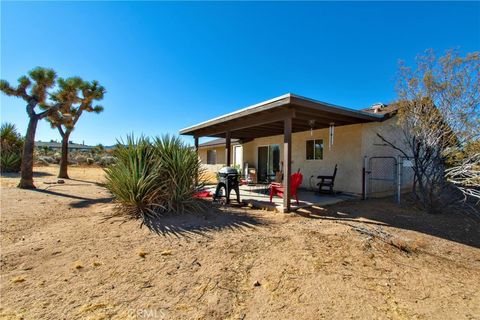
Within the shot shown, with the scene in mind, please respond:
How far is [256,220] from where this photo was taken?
5.12 metres

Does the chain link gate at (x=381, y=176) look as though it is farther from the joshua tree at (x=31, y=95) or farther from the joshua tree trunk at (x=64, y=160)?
the joshua tree trunk at (x=64, y=160)

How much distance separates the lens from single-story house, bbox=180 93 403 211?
570 cm

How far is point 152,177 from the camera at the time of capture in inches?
199

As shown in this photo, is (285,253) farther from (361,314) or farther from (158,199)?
(158,199)

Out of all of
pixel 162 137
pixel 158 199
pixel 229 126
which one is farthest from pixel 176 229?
pixel 229 126

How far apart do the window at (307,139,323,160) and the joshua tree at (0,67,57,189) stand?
1133 centimetres

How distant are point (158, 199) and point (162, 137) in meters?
1.60

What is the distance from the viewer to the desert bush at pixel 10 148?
13.8m

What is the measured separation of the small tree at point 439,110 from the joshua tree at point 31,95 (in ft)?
43.8

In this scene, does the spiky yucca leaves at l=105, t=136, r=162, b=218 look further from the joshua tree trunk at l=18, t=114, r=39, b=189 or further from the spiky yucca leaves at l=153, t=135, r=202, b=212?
the joshua tree trunk at l=18, t=114, r=39, b=189

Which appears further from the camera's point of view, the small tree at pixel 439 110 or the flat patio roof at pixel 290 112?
the small tree at pixel 439 110

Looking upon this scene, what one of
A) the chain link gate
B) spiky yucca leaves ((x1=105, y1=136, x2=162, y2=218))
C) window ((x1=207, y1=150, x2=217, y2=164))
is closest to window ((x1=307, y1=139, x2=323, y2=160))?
the chain link gate

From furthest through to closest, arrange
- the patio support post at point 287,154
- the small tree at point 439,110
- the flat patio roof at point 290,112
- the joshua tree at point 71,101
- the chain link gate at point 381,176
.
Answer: the joshua tree at point 71,101, the chain link gate at point 381,176, the patio support post at point 287,154, the small tree at point 439,110, the flat patio roof at point 290,112

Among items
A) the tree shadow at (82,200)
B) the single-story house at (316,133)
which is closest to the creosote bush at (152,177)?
the tree shadow at (82,200)
